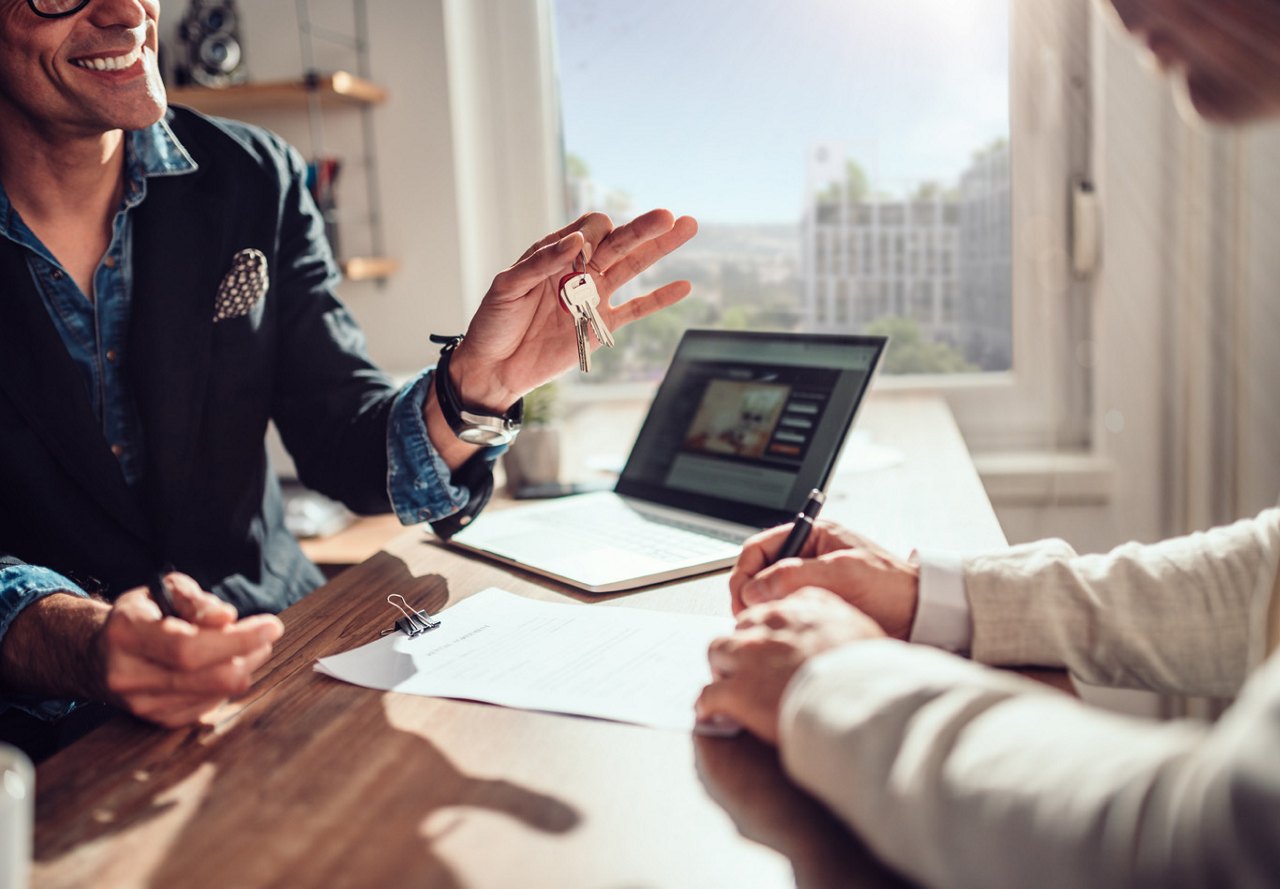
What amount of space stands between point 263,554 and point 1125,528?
1.49 metres

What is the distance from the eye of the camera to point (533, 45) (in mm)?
2021

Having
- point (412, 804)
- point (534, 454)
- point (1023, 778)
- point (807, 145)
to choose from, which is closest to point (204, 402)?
point (534, 454)

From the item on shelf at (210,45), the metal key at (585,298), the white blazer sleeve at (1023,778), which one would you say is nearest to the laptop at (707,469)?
the metal key at (585,298)

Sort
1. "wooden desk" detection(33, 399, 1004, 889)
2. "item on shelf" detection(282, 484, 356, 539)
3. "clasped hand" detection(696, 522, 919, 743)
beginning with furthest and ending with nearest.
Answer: "item on shelf" detection(282, 484, 356, 539), "clasped hand" detection(696, 522, 919, 743), "wooden desk" detection(33, 399, 1004, 889)

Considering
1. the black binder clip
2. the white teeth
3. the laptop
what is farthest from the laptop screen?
the white teeth

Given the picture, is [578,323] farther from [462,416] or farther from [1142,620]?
[1142,620]

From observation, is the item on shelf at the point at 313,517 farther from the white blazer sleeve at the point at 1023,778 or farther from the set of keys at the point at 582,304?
the white blazer sleeve at the point at 1023,778

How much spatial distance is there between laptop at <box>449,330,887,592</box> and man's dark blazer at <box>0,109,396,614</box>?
9.4 inches

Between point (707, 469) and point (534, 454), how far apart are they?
0.30 meters

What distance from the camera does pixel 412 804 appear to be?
536 millimetres

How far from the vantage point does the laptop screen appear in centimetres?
108

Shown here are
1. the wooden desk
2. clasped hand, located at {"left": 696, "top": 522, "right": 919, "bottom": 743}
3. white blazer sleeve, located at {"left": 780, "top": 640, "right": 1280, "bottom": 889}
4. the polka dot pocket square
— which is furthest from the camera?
the polka dot pocket square

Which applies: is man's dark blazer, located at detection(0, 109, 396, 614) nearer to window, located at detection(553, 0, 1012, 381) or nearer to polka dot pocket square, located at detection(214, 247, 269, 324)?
polka dot pocket square, located at detection(214, 247, 269, 324)

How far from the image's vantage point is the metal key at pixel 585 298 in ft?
3.22
